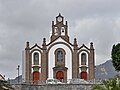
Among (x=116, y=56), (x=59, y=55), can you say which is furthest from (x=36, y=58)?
(x=116, y=56)

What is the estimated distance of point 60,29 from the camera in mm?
71312

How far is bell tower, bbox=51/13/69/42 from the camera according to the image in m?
70.7

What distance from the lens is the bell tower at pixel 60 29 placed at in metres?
70.7

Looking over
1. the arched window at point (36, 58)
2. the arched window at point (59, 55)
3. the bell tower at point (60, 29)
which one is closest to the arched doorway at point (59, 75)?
the arched window at point (59, 55)

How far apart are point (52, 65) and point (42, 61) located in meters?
1.63

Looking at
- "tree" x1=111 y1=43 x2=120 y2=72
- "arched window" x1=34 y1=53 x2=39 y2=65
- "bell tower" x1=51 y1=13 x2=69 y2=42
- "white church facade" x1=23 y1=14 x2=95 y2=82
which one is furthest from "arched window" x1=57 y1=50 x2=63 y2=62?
"tree" x1=111 y1=43 x2=120 y2=72

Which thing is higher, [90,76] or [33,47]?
[33,47]

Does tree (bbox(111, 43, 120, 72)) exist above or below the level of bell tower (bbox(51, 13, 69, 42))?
below

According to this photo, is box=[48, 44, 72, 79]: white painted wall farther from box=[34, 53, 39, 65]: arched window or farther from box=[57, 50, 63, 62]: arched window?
box=[34, 53, 39, 65]: arched window

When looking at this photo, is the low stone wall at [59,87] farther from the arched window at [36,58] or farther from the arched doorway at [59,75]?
the arched window at [36,58]

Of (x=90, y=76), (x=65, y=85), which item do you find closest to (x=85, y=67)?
(x=90, y=76)

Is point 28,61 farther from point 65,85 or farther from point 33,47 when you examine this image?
point 65,85

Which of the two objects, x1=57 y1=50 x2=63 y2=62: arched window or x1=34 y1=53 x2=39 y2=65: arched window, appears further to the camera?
x1=57 y1=50 x2=63 y2=62: arched window

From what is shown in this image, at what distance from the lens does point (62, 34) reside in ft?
233
